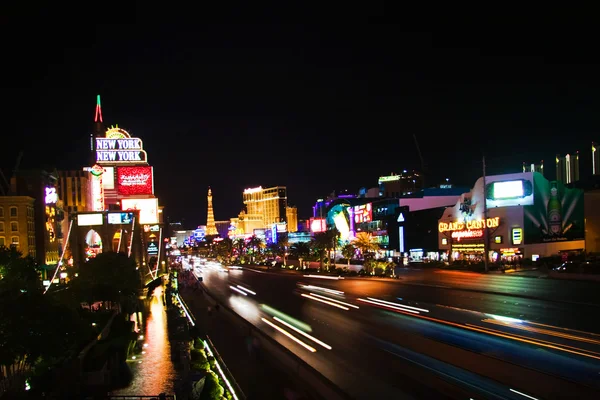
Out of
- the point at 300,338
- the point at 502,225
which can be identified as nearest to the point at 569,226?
the point at 502,225

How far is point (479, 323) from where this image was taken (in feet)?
79.5

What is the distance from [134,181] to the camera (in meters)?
99.8

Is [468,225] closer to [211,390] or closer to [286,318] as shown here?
→ [286,318]

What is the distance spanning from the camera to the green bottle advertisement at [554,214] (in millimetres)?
62375

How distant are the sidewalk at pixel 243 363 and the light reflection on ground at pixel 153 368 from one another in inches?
83.3

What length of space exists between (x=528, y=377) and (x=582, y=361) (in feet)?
8.76

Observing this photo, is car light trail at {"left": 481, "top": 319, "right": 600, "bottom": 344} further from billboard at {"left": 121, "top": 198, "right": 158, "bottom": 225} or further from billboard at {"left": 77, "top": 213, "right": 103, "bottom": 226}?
billboard at {"left": 121, "top": 198, "right": 158, "bottom": 225}

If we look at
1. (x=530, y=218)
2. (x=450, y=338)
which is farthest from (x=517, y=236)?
(x=450, y=338)

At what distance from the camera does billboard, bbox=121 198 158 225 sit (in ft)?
317

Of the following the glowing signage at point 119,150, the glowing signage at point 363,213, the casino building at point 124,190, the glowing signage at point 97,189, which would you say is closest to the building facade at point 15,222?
the casino building at point 124,190

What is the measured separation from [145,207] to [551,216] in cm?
6753

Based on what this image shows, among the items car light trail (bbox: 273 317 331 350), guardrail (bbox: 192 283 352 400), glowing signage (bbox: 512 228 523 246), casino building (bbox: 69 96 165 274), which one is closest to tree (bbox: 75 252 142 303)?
car light trail (bbox: 273 317 331 350)

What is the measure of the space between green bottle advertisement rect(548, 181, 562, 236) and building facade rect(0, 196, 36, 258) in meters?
65.7

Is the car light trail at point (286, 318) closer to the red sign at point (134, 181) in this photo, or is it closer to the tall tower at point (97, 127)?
the red sign at point (134, 181)
